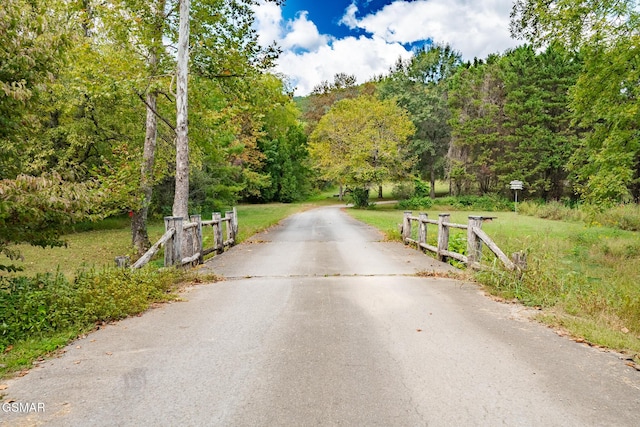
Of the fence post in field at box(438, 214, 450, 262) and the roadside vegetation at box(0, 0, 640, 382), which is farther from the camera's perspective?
the fence post in field at box(438, 214, 450, 262)

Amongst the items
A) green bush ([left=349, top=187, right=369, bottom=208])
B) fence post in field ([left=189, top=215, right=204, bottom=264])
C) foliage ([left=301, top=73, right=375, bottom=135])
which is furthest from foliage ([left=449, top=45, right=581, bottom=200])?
fence post in field ([left=189, top=215, right=204, bottom=264])

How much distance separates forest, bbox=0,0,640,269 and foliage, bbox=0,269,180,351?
2.03ft

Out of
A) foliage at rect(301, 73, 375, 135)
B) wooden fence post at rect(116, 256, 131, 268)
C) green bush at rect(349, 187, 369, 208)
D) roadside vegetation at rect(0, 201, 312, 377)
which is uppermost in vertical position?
foliage at rect(301, 73, 375, 135)

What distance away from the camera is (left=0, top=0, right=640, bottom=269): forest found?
5094mm

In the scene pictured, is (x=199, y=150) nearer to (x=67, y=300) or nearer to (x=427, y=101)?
(x=67, y=300)

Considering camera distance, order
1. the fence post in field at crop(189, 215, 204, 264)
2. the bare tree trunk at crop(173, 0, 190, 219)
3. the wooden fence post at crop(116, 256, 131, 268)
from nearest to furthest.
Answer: the wooden fence post at crop(116, 256, 131, 268) < the fence post in field at crop(189, 215, 204, 264) < the bare tree trunk at crop(173, 0, 190, 219)

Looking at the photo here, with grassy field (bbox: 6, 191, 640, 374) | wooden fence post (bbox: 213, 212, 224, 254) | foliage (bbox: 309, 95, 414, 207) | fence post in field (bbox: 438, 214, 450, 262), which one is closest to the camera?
grassy field (bbox: 6, 191, 640, 374)

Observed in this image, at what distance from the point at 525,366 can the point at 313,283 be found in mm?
4334

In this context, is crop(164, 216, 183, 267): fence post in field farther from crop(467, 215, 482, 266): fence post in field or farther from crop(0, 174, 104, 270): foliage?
crop(467, 215, 482, 266): fence post in field

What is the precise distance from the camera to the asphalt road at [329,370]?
2.94 metres

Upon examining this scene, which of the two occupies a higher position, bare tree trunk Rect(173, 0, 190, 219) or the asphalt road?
bare tree trunk Rect(173, 0, 190, 219)

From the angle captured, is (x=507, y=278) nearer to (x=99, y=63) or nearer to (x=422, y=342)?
(x=422, y=342)

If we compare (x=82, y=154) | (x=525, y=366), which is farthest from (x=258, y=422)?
(x=82, y=154)

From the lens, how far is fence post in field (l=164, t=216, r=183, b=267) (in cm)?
834
